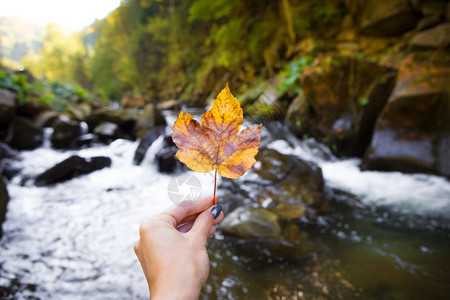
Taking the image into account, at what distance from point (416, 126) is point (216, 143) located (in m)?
4.91

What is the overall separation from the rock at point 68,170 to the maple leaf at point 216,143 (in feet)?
14.4

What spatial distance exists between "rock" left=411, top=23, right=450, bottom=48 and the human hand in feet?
19.9

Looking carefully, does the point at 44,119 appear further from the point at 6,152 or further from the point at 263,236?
the point at 263,236

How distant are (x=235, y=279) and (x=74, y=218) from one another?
235 cm

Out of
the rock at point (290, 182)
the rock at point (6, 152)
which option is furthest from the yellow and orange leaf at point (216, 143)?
the rock at point (6, 152)

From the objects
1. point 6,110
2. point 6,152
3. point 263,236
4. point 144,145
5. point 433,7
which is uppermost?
point 433,7

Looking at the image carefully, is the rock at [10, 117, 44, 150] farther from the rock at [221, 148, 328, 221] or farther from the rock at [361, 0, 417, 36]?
the rock at [361, 0, 417, 36]

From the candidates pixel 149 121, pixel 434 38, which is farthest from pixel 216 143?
pixel 434 38

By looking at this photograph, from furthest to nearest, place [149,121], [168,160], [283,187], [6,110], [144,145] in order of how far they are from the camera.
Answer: [149,121] < [6,110] < [144,145] < [168,160] < [283,187]

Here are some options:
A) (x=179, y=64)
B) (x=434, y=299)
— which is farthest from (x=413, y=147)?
(x=179, y=64)

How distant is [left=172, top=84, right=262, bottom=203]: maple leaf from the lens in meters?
0.63

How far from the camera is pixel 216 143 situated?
2.15 feet

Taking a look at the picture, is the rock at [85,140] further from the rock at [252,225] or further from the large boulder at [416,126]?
the large boulder at [416,126]

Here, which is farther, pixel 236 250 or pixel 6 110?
pixel 6 110
